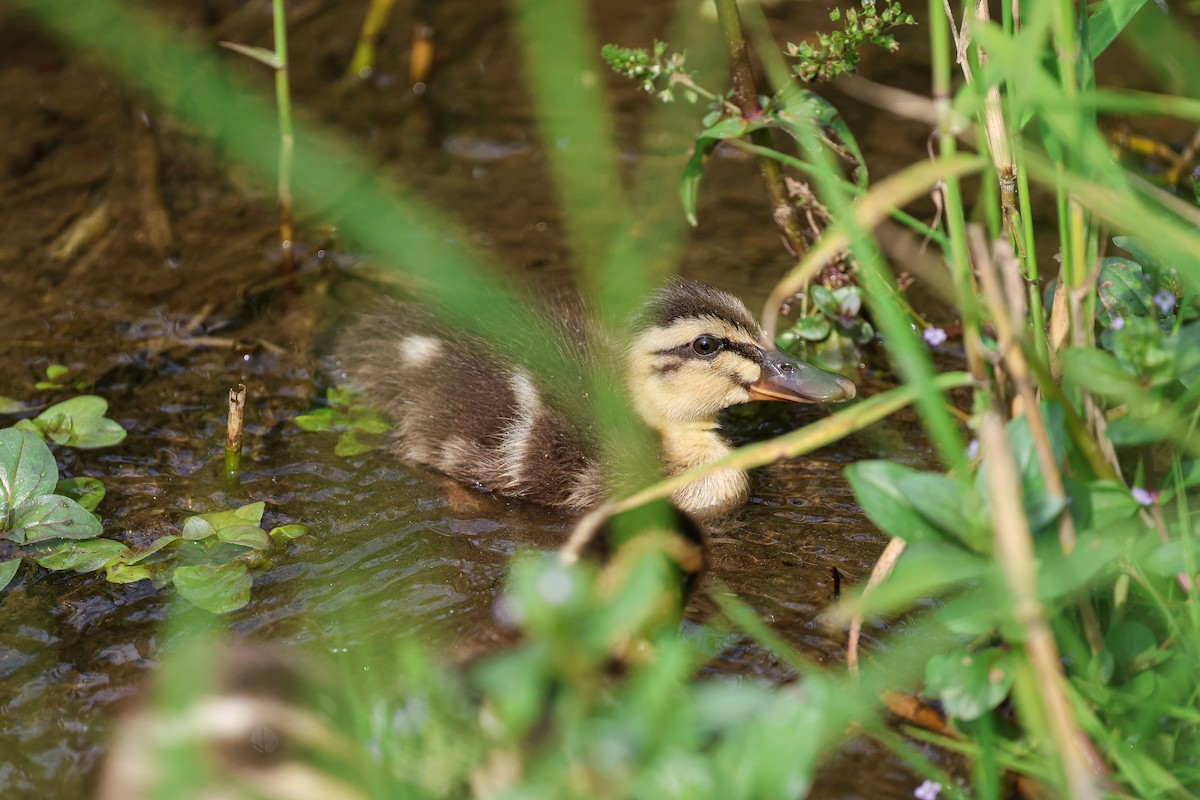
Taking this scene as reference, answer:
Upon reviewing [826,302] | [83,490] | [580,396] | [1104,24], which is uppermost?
[1104,24]

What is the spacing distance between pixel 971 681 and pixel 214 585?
1515mm

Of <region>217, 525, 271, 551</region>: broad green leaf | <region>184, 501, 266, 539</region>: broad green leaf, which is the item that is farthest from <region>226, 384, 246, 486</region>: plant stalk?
<region>217, 525, 271, 551</region>: broad green leaf

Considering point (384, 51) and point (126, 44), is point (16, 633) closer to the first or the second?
point (126, 44)

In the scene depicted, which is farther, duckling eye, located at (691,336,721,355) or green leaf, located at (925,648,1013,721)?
duckling eye, located at (691,336,721,355)

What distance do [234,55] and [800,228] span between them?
233 cm

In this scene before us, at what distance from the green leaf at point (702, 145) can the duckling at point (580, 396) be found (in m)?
0.28

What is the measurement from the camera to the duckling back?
316 cm

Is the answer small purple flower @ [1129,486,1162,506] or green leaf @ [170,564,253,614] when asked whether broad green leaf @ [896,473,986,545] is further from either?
green leaf @ [170,564,253,614]

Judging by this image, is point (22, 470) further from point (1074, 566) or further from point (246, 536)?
point (1074, 566)

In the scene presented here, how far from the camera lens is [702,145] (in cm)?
302

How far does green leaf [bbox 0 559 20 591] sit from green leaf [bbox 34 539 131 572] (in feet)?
0.20

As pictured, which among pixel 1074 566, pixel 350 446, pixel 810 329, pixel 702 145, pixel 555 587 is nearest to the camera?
pixel 555 587

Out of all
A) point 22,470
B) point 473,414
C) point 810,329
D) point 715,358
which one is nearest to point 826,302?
point 810,329

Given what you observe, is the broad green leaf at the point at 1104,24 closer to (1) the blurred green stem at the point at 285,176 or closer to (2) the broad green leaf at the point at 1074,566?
(2) the broad green leaf at the point at 1074,566
